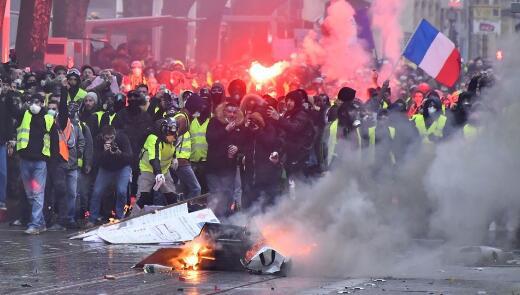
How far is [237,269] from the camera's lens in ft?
43.9

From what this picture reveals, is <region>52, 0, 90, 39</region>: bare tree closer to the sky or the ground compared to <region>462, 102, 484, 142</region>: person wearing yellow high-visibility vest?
closer to the sky

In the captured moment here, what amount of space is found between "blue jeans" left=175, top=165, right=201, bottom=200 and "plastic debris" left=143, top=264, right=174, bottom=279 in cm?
456

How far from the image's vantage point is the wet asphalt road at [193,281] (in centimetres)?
1188

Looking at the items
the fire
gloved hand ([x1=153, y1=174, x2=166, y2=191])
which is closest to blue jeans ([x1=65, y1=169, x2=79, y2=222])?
gloved hand ([x1=153, y1=174, x2=166, y2=191])

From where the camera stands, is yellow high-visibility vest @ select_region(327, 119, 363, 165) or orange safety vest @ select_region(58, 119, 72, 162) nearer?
yellow high-visibility vest @ select_region(327, 119, 363, 165)

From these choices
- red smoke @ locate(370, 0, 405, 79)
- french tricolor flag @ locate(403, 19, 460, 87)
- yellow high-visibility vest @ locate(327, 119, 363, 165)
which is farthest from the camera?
red smoke @ locate(370, 0, 405, 79)

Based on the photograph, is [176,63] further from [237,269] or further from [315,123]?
[237,269]

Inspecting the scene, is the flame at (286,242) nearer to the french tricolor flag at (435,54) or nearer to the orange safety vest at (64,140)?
the orange safety vest at (64,140)

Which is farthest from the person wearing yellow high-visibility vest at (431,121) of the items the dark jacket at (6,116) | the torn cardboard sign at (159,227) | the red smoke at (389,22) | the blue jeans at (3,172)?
the red smoke at (389,22)

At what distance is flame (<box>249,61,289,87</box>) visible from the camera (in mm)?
27347

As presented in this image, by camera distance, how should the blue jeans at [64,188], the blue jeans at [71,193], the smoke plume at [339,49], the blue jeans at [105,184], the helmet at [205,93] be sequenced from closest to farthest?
the blue jeans at [64,188]
the blue jeans at [71,193]
the blue jeans at [105,184]
the helmet at [205,93]
the smoke plume at [339,49]

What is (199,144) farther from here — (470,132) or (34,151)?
(470,132)

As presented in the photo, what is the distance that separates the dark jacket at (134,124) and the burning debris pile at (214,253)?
5.32 meters

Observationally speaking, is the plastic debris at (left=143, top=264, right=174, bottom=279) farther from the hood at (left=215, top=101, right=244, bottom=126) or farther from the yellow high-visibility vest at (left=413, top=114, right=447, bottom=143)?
the hood at (left=215, top=101, right=244, bottom=126)
